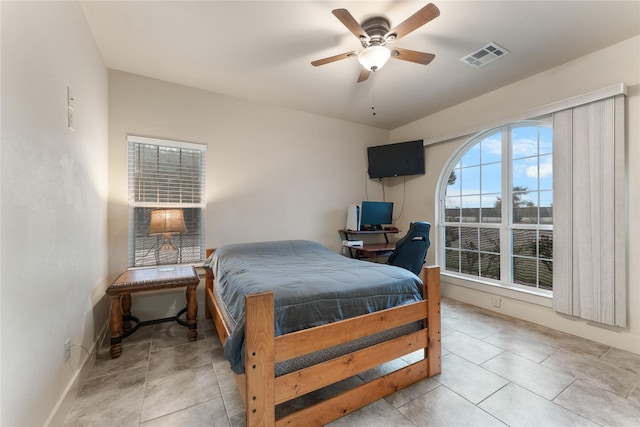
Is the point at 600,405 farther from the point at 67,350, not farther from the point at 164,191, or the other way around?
the point at 164,191

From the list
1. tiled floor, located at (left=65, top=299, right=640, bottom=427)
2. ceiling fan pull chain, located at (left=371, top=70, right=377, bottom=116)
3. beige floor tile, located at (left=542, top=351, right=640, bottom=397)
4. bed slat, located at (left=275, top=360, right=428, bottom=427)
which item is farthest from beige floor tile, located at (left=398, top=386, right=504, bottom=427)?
ceiling fan pull chain, located at (left=371, top=70, right=377, bottom=116)

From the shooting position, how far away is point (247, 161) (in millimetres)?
3422

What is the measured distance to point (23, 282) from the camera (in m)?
1.15

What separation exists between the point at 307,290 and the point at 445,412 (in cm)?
108

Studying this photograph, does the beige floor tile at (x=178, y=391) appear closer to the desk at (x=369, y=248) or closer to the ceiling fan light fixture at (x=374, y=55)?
the desk at (x=369, y=248)

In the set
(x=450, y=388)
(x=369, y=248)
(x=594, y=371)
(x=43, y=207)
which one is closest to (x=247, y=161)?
(x=369, y=248)

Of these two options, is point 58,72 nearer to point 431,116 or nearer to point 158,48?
point 158,48

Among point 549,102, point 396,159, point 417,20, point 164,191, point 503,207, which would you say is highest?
point 417,20

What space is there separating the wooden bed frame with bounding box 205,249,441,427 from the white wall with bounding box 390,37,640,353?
5.74 feet

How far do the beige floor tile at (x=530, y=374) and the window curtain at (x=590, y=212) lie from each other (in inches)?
36.6

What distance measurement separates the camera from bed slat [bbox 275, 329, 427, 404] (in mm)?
1357

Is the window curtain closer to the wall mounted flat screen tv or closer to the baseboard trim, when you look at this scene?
the wall mounted flat screen tv

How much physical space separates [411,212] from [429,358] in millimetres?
2686

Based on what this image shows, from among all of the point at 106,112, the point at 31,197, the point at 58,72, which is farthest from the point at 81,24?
the point at 31,197
